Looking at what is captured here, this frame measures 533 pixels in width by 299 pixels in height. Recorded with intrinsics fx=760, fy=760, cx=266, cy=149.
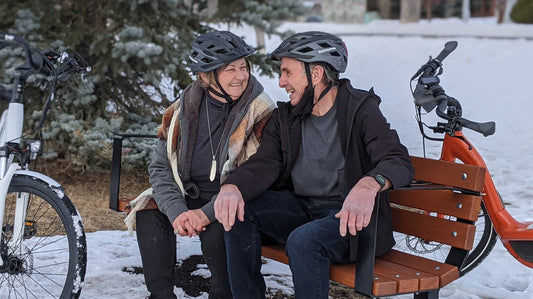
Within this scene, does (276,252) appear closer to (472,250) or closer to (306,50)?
(306,50)

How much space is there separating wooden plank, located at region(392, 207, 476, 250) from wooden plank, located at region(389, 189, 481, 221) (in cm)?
5

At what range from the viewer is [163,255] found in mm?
3652

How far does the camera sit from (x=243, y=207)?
3297 mm

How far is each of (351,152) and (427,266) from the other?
1.92 ft

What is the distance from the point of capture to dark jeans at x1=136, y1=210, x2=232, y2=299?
3.56 metres

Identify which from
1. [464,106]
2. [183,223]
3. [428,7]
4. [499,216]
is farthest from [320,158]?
[428,7]

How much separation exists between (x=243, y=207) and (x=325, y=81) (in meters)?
0.69

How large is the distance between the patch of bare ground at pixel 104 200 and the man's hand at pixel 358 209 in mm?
1281

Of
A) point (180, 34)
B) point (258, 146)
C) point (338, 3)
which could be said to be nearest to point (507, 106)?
point (180, 34)

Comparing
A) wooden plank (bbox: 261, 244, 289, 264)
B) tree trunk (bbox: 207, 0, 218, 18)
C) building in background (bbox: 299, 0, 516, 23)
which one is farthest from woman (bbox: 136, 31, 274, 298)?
building in background (bbox: 299, 0, 516, 23)

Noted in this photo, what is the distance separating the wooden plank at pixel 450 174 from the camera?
3328 millimetres

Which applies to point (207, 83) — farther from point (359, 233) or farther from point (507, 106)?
point (507, 106)

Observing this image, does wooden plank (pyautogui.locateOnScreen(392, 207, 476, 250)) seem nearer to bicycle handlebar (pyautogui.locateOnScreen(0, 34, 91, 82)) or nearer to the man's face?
the man's face

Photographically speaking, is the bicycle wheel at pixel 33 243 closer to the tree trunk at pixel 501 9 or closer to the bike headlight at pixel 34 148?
the bike headlight at pixel 34 148
